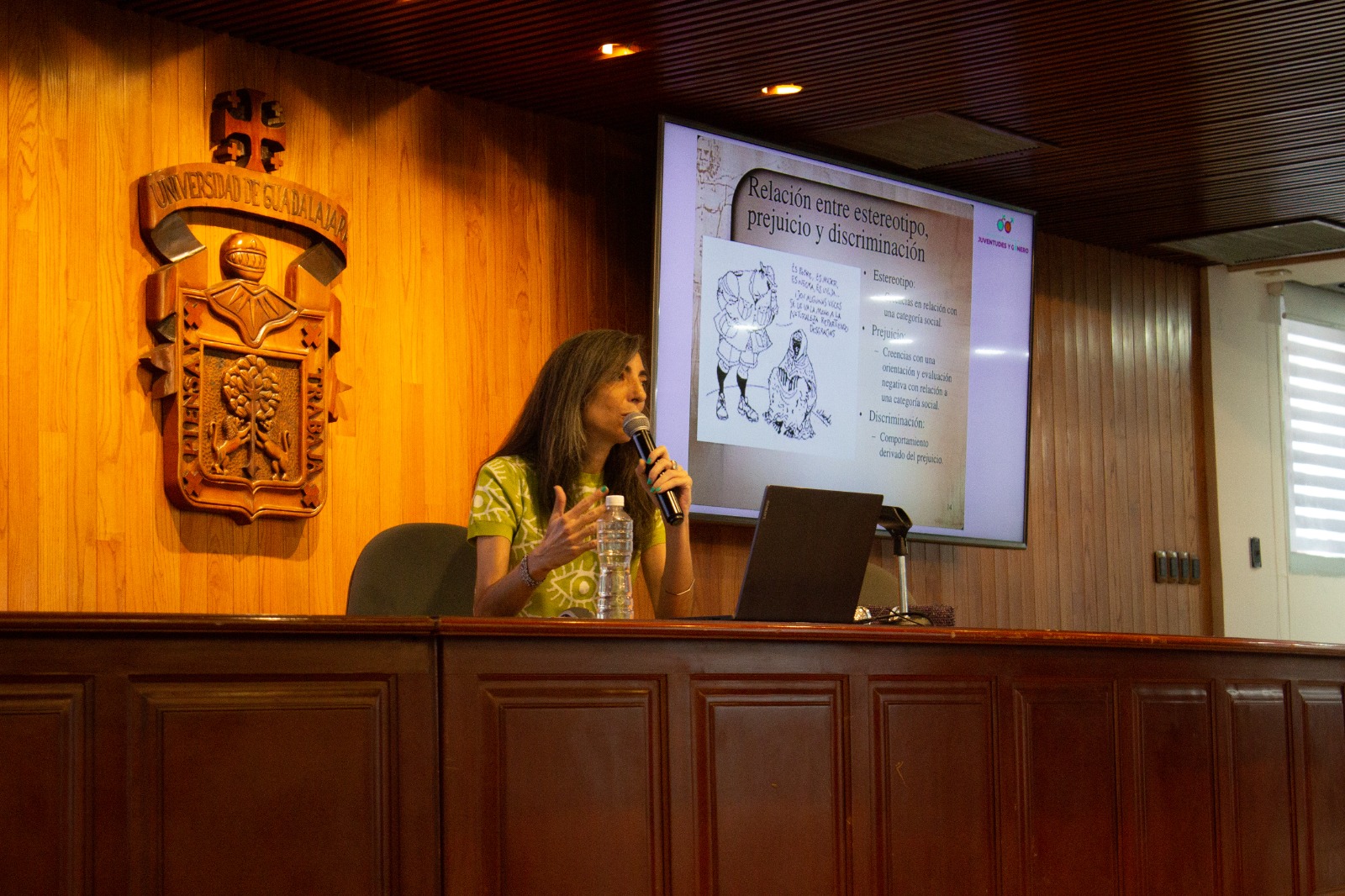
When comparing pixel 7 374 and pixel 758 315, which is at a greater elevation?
pixel 758 315

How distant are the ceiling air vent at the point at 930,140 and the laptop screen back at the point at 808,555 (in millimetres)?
2325

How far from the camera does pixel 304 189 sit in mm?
4113

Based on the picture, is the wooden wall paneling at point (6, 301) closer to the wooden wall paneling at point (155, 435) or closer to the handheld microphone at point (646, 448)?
the wooden wall paneling at point (155, 435)

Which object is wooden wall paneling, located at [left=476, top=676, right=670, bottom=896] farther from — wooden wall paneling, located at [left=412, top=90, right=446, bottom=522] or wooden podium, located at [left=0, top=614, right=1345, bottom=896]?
wooden wall paneling, located at [left=412, top=90, right=446, bottom=522]

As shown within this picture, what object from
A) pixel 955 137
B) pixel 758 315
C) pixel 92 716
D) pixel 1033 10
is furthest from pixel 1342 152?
pixel 92 716

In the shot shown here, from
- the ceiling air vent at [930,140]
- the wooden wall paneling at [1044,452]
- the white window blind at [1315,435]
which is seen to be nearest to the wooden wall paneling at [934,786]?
the ceiling air vent at [930,140]

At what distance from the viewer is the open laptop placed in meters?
2.73

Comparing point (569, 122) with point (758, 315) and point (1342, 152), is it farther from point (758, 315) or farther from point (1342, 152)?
point (1342, 152)

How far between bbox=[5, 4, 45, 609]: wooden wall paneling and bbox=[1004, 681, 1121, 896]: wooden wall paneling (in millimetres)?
2330

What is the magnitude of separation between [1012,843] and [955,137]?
9.12ft

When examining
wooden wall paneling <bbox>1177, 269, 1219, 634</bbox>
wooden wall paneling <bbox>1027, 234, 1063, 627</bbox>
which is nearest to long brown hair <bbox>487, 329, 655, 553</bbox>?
wooden wall paneling <bbox>1027, 234, 1063, 627</bbox>

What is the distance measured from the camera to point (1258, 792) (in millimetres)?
3504

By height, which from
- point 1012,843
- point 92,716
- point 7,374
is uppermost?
point 7,374

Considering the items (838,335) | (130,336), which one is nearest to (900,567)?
(130,336)
